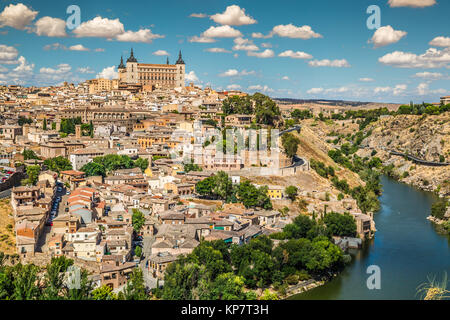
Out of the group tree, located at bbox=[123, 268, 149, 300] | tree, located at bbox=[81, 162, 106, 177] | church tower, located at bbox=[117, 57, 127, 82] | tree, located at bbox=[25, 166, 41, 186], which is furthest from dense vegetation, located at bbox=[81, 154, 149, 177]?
church tower, located at bbox=[117, 57, 127, 82]

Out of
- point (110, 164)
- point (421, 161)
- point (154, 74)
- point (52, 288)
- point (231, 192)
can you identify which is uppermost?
point (154, 74)

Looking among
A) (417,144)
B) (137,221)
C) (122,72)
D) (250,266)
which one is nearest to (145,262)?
(137,221)

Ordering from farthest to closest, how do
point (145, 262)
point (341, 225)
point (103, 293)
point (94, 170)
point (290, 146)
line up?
point (290, 146), point (94, 170), point (341, 225), point (145, 262), point (103, 293)

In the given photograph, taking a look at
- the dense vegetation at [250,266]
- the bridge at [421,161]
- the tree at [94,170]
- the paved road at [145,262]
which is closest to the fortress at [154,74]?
the bridge at [421,161]

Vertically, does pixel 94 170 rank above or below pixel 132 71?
below

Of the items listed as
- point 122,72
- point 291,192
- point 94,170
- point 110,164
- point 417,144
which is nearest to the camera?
point 94,170

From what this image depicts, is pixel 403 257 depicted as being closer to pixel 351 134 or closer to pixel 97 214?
pixel 97 214

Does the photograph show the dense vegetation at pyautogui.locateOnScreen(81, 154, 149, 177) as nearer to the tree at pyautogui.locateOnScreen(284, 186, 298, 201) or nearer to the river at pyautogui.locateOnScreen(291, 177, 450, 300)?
the tree at pyautogui.locateOnScreen(284, 186, 298, 201)

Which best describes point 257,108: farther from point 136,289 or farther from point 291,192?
point 136,289
